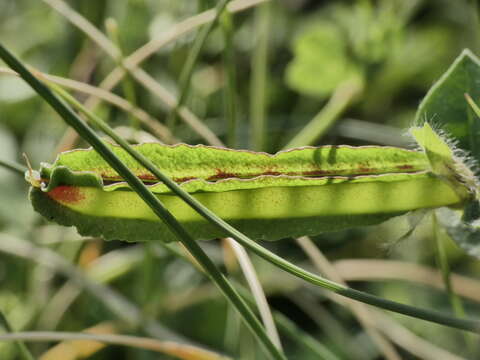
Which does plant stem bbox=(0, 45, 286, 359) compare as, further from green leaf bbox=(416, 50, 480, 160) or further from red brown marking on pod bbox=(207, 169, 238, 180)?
green leaf bbox=(416, 50, 480, 160)

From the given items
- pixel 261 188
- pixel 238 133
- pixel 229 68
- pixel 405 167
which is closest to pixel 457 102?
pixel 405 167

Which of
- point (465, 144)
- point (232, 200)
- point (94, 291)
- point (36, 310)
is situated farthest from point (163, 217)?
point (36, 310)

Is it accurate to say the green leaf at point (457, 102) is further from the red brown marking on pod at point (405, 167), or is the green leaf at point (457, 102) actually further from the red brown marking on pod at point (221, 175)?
the red brown marking on pod at point (221, 175)

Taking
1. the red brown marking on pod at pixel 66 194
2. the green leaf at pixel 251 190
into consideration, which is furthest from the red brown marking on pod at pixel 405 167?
the red brown marking on pod at pixel 66 194

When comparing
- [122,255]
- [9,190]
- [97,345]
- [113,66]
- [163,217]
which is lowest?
[163,217]

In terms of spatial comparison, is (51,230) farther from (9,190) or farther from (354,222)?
(354,222)

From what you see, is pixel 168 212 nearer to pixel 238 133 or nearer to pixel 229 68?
pixel 229 68
